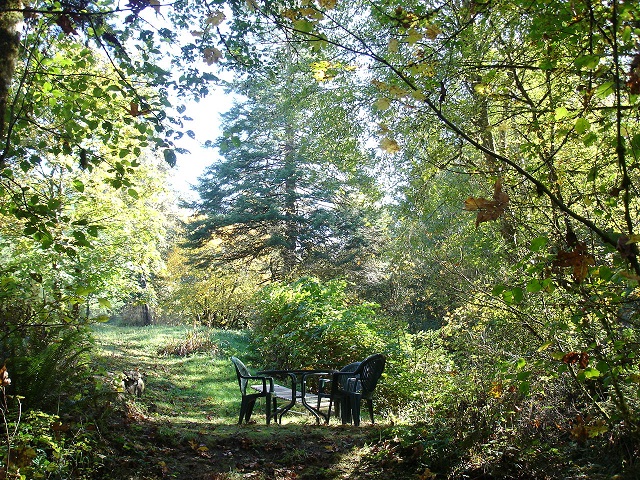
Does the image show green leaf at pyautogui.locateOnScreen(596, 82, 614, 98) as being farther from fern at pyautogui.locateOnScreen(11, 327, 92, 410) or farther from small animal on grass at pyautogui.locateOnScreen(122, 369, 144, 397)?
small animal on grass at pyautogui.locateOnScreen(122, 369, 144, 397)

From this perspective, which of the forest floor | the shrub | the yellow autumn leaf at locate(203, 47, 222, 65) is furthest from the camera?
the shrub

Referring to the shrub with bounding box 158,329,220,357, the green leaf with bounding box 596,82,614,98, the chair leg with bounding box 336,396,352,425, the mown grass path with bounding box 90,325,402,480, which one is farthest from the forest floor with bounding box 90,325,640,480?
the shrub with bounding box 158,329,220,357

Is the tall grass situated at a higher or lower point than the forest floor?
higher

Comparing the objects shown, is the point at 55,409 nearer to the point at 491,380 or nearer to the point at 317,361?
the point at 491,380

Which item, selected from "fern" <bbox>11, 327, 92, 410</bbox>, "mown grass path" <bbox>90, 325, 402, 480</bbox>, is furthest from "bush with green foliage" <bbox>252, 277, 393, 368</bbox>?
"fern" <bbox>11, 327, 92, 410</bbox>

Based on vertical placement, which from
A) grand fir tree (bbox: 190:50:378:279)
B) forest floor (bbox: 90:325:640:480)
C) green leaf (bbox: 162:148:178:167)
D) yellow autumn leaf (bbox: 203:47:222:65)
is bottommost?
forest floor (bbox: 90:325:640:480)

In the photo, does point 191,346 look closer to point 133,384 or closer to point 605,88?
point 133,384

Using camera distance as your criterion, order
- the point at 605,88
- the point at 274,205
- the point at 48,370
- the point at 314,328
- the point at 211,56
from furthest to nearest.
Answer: the point at 274,205
the point at 314,328
the point at 48,370
the point at 211,56
the point at 605,88

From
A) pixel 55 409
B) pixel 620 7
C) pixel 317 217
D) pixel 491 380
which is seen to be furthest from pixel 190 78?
pixel 317 217

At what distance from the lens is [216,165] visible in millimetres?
19625

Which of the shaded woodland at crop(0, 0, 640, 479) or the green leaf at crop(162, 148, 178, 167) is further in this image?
the green leaf at crop(162, 148, 178, 167)

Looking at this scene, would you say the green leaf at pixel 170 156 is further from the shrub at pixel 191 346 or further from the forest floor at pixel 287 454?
the shrub at pixel 191 346

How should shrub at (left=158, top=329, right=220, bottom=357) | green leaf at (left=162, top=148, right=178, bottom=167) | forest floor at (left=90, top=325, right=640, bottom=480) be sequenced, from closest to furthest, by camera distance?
forest floor at (left=90, top=325, right=640, bottom=480)
green leaf at (left=162, top=148, right=178, bottom=167)
shrub at (left=158, top=329, right=220, bottom=357)

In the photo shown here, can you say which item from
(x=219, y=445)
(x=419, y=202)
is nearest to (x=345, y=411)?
(x=219, y=445)
